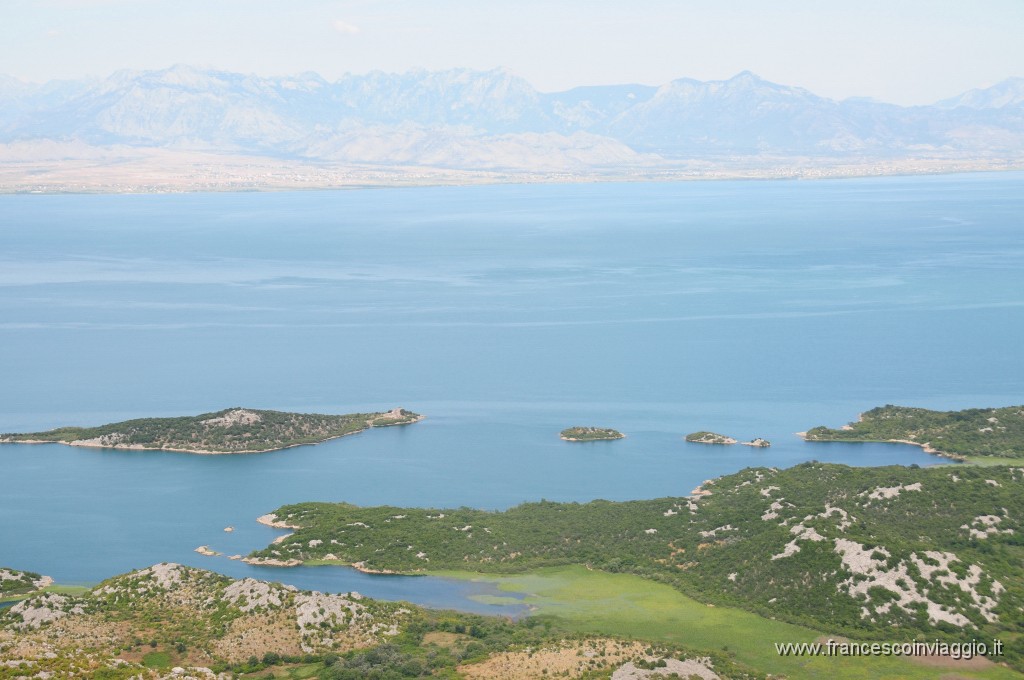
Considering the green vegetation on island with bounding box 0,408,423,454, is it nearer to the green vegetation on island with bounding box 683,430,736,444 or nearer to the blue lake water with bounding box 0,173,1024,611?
the blue lake water with bounding box 0,173,1024,611

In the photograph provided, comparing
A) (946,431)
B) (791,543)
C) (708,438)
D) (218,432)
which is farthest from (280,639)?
(946,431)

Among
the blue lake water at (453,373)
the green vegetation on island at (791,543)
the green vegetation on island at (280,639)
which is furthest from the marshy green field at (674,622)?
the blue lake water at (453,373)

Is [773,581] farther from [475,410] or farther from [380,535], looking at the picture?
[475,410]

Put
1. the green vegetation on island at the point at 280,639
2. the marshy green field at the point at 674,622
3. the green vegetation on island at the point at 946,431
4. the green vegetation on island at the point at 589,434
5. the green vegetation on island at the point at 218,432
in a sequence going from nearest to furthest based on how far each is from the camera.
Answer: the green vegetation on island at the point at 280,639 < the marshy green field at the point at 674,622 < the green vegetation on island at the point at 946,431 < the green vegetation on island at the point at 218,432 < the green vegetation on island at the point at 589,434

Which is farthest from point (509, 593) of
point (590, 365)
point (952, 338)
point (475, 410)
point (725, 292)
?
point (725, 292)

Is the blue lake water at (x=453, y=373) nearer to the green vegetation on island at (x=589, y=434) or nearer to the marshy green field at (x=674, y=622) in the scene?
the green vegetation on island at (x=589, y=434)

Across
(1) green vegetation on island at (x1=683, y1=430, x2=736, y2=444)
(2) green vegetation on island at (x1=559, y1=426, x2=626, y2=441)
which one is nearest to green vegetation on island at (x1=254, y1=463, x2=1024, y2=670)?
(1) green vegetation on island at (x1=683, y1=430, x2=736, y2=444)
